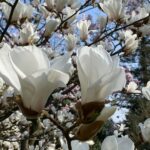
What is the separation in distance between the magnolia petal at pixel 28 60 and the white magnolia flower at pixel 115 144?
0.27m

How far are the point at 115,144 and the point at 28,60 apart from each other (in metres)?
0.30

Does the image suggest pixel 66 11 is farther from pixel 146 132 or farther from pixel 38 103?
pixel 38 103

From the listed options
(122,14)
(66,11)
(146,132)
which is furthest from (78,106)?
(66,11)

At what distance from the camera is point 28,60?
2.46 feet

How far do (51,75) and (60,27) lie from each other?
1.73 metres

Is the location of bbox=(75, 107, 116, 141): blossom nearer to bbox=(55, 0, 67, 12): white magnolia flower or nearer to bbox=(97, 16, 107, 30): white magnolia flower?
bbox=(55, 0, 67, 12): white magnolia flower

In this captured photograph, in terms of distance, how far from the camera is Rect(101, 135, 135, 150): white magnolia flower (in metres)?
0.93

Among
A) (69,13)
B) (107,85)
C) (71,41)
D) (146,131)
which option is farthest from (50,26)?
(107,85)

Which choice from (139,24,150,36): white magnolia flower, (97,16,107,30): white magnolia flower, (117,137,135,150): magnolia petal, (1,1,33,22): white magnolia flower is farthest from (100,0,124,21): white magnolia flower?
(117,137,135,150): magnolia petal

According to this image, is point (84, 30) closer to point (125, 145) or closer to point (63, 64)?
point (125, 145)

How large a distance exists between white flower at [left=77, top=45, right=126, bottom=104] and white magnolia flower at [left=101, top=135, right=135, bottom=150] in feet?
0.61

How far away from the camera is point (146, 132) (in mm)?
1282

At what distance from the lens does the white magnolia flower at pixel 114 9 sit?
2.32 m

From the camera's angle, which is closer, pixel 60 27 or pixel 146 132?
pixel 146 132
